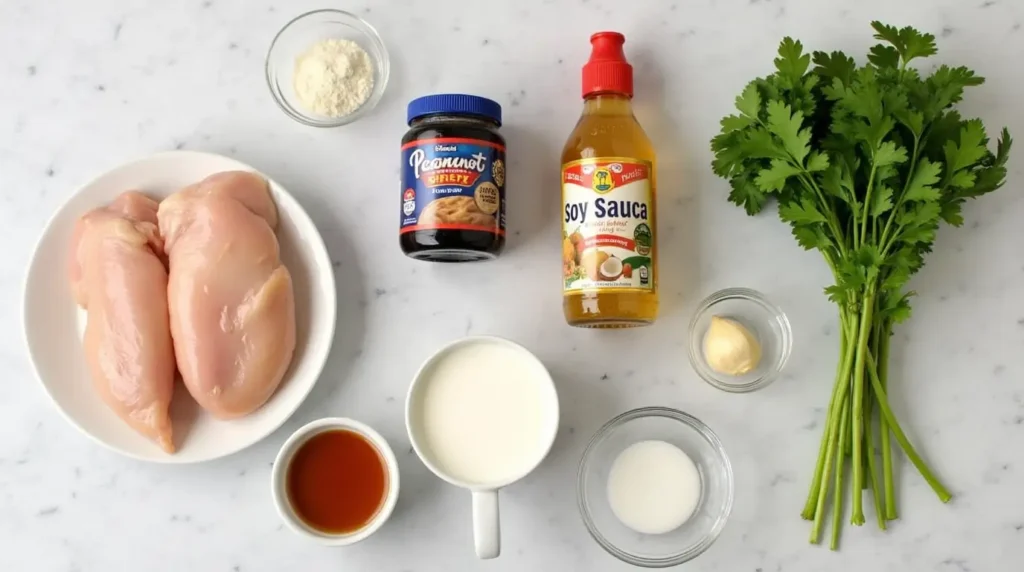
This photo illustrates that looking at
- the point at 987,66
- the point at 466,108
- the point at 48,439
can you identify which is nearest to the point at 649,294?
the point at 466,108

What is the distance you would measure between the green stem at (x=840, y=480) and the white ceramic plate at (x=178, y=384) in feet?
2.59

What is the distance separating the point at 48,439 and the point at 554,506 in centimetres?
81

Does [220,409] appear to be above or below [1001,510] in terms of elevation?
above

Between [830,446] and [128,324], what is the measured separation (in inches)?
41.5

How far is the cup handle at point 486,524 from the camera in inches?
43.6

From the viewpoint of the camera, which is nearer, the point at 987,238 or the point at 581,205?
the point at 581,205

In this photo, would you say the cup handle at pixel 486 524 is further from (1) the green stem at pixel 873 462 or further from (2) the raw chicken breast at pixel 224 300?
(1) the green stem at pixel 873 462

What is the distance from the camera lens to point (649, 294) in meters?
1.18

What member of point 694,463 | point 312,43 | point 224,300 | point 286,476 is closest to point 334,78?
point 312,43

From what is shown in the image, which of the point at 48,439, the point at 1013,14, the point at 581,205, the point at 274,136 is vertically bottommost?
the point at 48,439

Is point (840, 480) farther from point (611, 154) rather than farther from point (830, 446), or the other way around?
point (611, 154)

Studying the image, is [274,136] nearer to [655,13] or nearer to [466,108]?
[466,108]

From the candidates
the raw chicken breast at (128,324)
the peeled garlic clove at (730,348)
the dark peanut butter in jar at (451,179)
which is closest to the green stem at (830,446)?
the peeled garlic clove at (730,348)

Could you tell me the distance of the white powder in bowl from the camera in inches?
48.7
